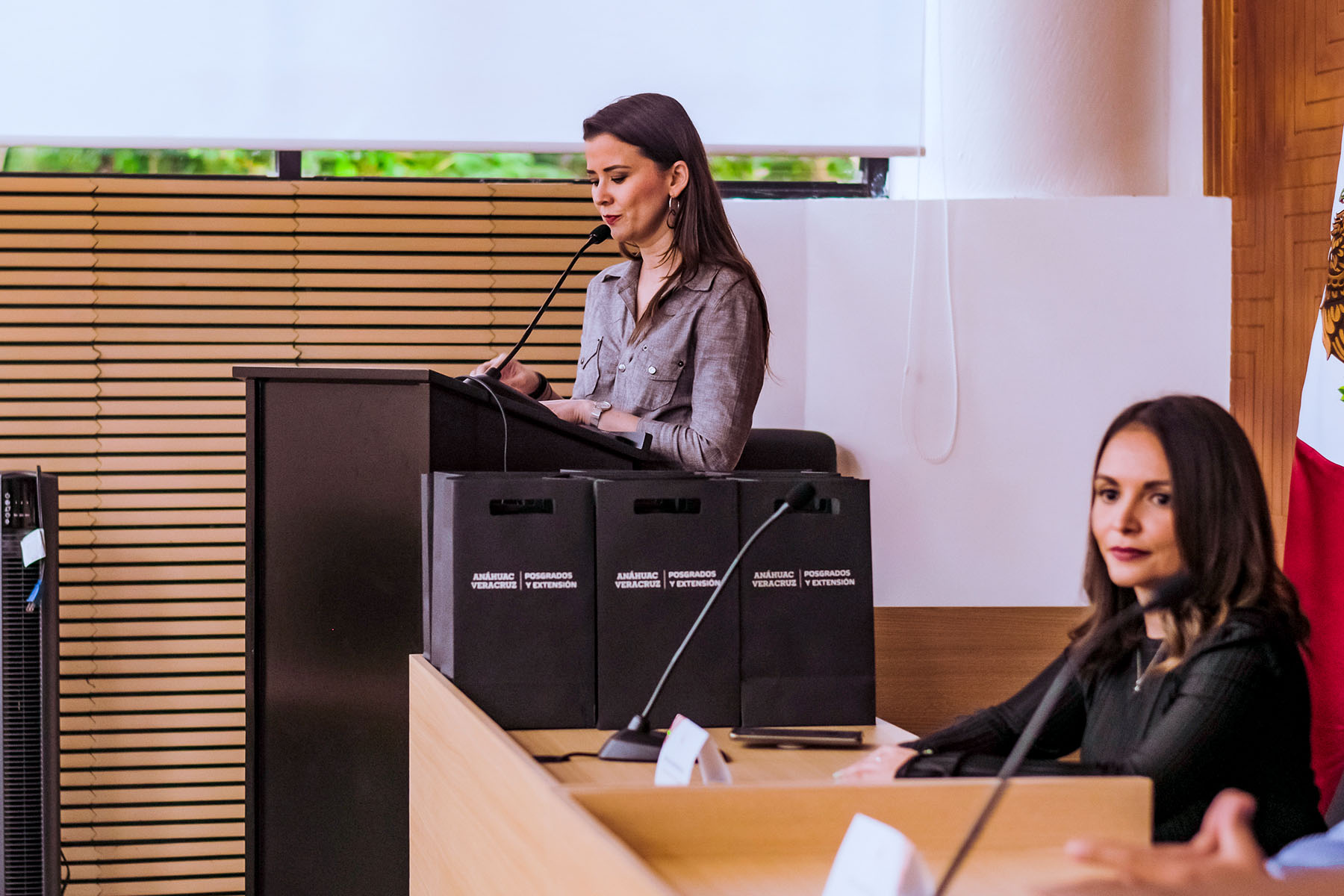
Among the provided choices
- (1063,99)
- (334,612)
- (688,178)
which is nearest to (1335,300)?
(1063,99)

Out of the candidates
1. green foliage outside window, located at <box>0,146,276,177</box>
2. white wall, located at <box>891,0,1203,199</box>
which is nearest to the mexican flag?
white wall, located at <box>891,0,1203,199</box>

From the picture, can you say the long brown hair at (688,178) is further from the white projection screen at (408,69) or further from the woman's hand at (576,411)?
the white projection screen at (408,69)

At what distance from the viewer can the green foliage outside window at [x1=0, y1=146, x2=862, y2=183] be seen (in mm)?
4352

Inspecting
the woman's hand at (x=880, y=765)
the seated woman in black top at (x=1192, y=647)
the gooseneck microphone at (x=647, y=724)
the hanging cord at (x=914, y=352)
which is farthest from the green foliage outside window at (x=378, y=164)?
the woman's hand at (x=880, y=765)

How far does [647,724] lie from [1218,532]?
83 cm

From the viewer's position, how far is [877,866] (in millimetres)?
834

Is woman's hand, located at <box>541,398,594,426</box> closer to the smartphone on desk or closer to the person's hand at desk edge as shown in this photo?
the smartphone on desk

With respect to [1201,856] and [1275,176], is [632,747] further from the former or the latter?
[1275,176]

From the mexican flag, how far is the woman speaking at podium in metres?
1.66

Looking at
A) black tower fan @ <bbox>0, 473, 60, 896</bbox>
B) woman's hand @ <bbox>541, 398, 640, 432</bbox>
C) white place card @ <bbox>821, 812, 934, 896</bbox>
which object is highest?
woman's hand @ <bbox>541, 398, 640, 432</bbox>

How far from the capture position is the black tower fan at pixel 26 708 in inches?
128

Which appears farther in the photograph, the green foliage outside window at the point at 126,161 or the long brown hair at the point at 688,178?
the green foliage outside window at the point at 126,161

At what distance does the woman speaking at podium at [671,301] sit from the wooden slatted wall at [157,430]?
5.73ft

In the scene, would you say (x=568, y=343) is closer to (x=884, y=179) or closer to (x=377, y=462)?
(x=884, y=179)
